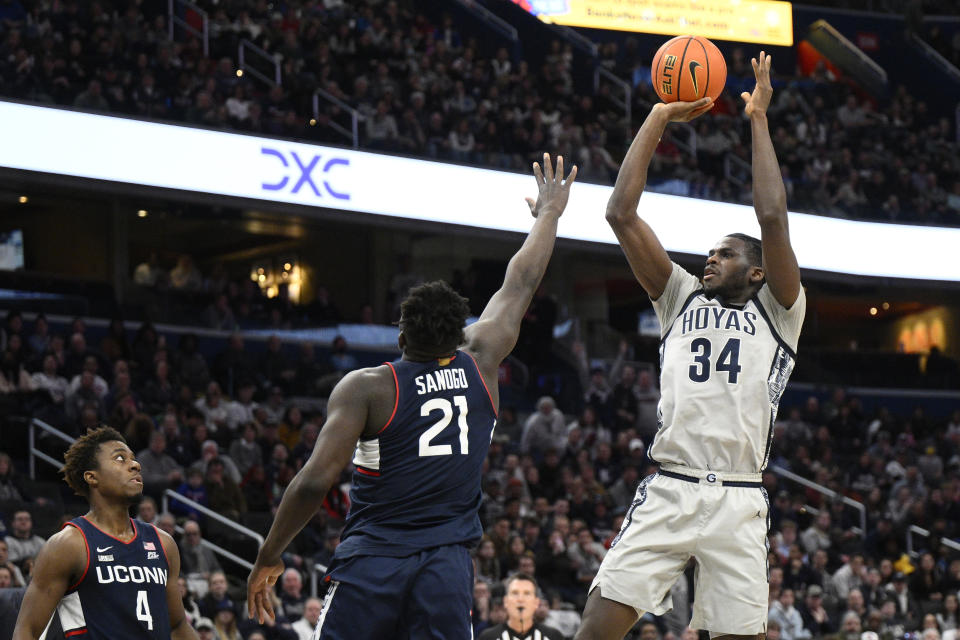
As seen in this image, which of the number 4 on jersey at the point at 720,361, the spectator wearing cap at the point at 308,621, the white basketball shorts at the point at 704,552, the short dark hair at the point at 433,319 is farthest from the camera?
the spectator wearing cap at the point at 308,621

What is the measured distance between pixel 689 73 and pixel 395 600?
2943 millimetres

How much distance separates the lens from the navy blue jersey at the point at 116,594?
5.55m

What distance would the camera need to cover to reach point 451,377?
4727 mm

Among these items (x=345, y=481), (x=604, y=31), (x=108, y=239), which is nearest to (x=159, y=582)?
(x=345, y=481)

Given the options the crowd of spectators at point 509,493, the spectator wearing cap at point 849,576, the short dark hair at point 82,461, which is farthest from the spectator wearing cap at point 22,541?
the spectator wearing cap at point 849,576

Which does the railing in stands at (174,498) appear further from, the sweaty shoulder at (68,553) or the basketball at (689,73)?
the basketball at (689,73)

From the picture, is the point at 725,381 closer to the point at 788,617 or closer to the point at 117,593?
the point at 117,593

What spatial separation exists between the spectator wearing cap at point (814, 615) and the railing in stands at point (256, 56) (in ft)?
34.1

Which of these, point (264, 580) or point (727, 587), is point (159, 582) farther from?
point (727, 587)

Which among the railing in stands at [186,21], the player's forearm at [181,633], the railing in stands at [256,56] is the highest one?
the railing in stands at [186,21]

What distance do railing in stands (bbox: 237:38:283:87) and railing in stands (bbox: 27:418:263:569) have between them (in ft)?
23.9

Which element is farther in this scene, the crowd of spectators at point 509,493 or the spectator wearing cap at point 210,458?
the spectator wearing cap at point 210,458

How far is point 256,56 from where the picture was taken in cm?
1992

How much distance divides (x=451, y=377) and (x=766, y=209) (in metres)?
1.54
